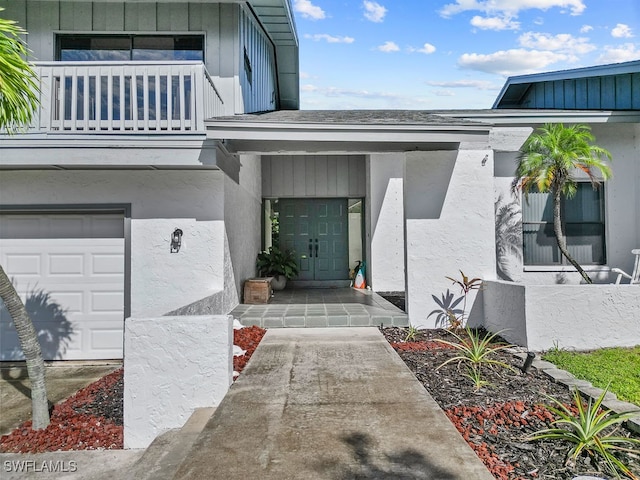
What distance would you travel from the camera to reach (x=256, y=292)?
752 centimetres

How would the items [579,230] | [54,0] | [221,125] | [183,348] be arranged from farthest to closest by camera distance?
[579,230], [54,0], [221,125], [183,348]

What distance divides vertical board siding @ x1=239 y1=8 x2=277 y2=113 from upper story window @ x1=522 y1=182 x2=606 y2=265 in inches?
219

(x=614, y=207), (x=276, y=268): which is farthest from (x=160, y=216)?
(x=614, y=207)

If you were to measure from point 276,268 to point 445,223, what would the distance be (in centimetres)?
439

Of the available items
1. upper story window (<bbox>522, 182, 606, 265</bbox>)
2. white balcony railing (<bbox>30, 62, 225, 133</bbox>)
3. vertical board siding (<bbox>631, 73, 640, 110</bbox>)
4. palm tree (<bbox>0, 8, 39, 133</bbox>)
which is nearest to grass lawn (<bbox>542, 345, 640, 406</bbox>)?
upper story window (<bbox>522, 182, 606, 265</bbox>)

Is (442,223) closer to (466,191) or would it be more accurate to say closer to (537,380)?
(466,191)

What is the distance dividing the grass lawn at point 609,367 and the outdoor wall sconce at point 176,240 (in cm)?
514

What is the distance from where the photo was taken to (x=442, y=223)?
6145 mm

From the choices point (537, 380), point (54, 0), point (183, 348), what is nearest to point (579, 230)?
point (537, 380)

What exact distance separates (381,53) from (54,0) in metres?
11.0

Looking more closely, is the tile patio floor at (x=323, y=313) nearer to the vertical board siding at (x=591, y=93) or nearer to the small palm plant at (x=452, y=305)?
the small palm plant at (x=452, y=305)

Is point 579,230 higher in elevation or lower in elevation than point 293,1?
lower

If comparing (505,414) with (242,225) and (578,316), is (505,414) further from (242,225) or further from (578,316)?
(242,225)

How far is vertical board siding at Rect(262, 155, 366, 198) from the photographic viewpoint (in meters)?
10.2
